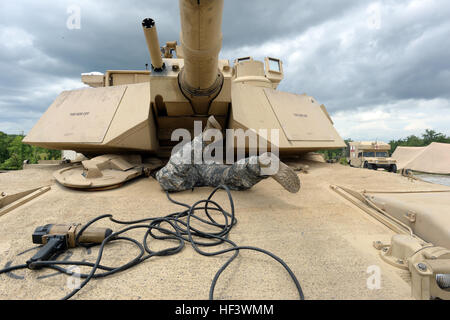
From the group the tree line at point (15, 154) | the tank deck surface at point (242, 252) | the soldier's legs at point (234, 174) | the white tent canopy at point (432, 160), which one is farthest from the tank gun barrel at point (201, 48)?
→ the white tent canopy at point (432, 160)

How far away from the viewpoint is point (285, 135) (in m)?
3.46

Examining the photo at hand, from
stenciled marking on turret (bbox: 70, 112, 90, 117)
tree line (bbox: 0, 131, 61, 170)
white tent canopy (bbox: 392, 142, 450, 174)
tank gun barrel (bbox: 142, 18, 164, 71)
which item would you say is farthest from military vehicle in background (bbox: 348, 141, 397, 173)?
tree line (bbox: 0, 131, 61, 170)

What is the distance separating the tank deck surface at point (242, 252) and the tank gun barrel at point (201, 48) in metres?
1.18

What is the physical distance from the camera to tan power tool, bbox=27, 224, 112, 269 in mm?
1372

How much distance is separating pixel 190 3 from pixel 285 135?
2324mm

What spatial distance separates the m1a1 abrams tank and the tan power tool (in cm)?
115

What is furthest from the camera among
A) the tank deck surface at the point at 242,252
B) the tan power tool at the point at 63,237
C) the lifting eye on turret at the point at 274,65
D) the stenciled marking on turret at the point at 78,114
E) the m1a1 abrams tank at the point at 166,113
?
the lifting eye on turret at the point at 274,65

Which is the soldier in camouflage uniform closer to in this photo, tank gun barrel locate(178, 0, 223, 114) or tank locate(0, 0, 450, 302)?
tank locate(0, 0, 450, 302)

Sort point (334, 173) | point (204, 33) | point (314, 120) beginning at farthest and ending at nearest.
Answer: point (314, 120) → point (334, 173) → point (204, 33)

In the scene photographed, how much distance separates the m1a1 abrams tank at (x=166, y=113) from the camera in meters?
2.88

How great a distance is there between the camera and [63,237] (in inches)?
55.6

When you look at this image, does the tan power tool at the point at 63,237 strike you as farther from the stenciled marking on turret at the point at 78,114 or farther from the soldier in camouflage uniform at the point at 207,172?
the stenciled marking on turret at the point at 78,114
